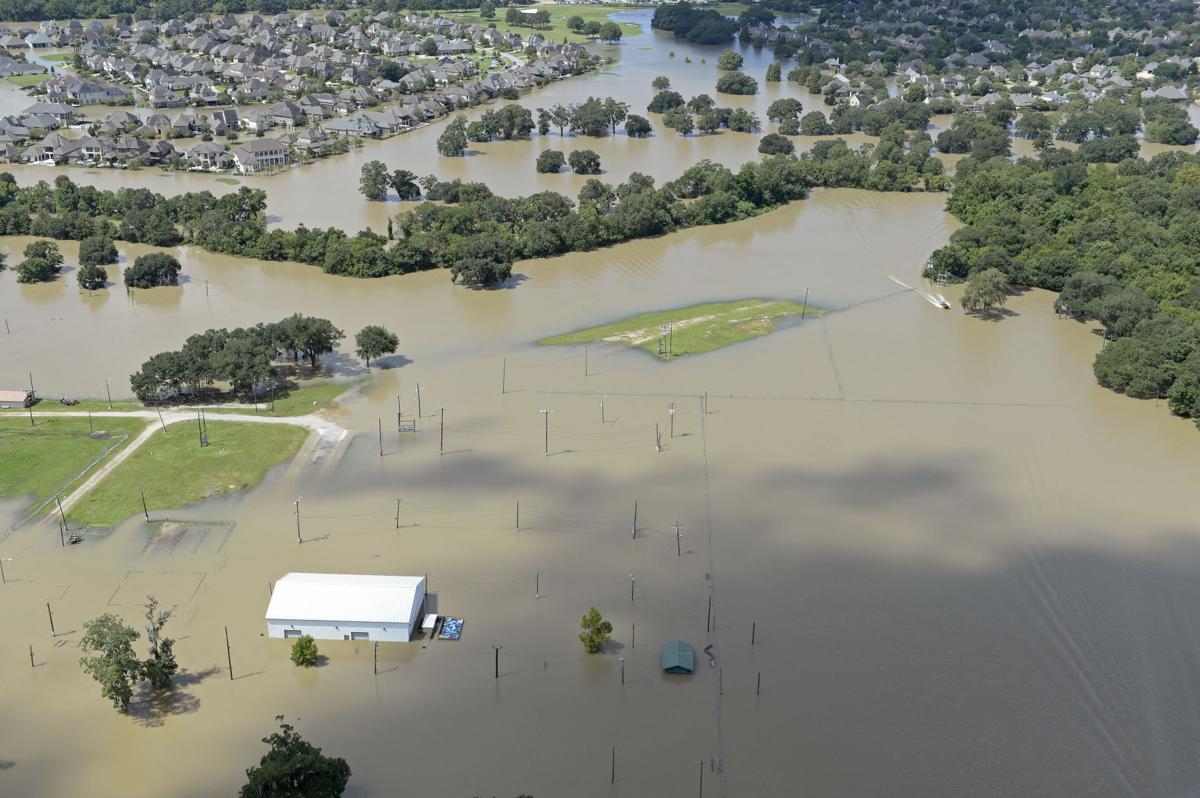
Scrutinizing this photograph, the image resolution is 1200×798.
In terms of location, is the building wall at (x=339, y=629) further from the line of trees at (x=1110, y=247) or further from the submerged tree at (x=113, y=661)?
the line of trees at (x=1110, y=247)

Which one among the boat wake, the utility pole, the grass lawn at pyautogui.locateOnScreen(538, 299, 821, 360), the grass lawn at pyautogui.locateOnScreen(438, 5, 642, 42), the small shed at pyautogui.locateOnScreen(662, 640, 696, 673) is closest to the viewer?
the small shed at pyautogui.locateOnScreen(662, 640, 696, 673)

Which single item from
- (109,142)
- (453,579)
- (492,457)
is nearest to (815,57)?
(109,142)

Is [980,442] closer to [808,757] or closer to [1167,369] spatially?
[1167,369]

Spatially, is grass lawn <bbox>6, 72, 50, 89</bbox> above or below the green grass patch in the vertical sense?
above

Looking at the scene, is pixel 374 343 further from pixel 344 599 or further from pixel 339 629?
pixel 339 629

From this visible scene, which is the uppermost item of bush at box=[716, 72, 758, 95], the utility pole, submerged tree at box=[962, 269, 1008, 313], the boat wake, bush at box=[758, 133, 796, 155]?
bush at box=[716, 72, 758, 95]

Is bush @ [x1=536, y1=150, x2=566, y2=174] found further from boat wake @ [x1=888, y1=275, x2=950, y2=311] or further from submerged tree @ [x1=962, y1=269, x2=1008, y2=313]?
submerged tree @ [x1=962, y1=269, x2=1008, y2=313]

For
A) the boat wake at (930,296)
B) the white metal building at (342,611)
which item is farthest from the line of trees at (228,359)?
the boat wake at (930,296)

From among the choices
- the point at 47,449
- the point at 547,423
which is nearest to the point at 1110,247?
the point at 547,423

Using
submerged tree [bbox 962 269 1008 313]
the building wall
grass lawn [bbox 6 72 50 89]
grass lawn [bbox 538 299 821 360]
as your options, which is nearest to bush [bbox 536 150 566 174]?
grass lawn [bbox 538 299 821 360]
